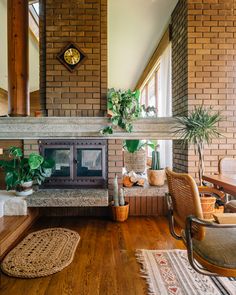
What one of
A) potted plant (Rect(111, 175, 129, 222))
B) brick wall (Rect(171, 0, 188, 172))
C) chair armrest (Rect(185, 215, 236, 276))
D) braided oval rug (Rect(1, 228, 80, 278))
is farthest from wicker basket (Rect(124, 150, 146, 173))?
chair armrest (Rect(185, 215, 236, 276))

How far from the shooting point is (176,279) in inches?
68.0

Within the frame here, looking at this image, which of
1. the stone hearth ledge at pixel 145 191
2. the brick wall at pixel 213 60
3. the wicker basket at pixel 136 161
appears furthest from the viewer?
the wicker basket at pixel 136 161

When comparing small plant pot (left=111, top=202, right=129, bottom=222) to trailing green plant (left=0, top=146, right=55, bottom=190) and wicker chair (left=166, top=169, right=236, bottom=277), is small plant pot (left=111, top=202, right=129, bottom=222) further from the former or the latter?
wicker chair (left=166, top=169, right=236, bottom=277)

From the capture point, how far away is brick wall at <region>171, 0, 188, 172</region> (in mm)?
2969

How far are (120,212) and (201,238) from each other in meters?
1.85

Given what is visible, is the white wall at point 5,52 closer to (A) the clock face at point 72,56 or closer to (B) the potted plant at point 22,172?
(A) the clock face at point 72,56

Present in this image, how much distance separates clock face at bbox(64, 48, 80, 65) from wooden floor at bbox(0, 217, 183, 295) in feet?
7.20

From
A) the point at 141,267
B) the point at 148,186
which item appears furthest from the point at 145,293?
the point at 148,186

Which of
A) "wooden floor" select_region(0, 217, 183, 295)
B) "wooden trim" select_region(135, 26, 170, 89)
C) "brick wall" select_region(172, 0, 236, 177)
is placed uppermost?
"wooden trim" select_region(135, 26, 170, 89)

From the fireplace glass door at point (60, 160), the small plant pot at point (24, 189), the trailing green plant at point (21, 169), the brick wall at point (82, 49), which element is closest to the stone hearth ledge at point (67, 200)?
the small plant pot at point (24, 189)

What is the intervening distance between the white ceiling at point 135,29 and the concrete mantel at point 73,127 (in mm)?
1723

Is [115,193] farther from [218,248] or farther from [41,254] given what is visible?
[218,248]

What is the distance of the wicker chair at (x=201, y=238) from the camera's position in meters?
1.05

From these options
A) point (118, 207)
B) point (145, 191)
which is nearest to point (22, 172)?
point (118, 207)
